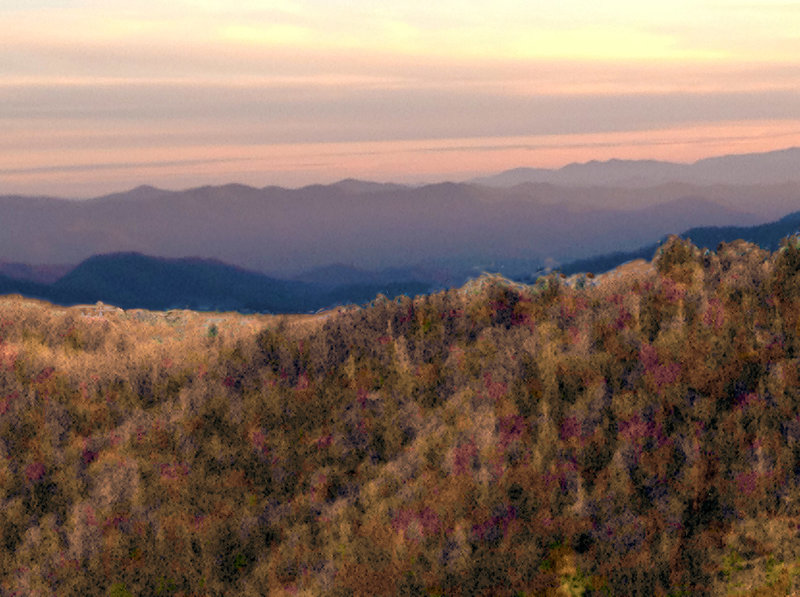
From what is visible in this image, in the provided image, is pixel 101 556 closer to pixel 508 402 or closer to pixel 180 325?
pixel 508 402

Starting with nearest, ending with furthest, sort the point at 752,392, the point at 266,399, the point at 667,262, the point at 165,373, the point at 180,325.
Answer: the point at 752,392
the point at 266,399
the point at 165,373
the point at 667,262
the point at 180,325

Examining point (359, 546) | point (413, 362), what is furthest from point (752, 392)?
point (359, 546)

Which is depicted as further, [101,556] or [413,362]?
[413,362]

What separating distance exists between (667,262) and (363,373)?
5117 millimetres

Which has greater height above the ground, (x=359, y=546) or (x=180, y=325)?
(x=180, y=325)

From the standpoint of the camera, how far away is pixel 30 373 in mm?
11797

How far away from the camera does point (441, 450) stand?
9680 mm

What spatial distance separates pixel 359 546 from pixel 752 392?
5.12m

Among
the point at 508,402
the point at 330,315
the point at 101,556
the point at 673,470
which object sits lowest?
the point at 101,556

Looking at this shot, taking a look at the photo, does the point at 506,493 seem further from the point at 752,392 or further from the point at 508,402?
the point at 752,392

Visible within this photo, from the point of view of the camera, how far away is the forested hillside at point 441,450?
8.76 metres

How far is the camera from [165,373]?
1153 centimetres

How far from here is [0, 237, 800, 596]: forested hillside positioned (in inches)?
345

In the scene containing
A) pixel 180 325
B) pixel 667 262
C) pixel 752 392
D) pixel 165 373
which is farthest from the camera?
pixel 180 325
